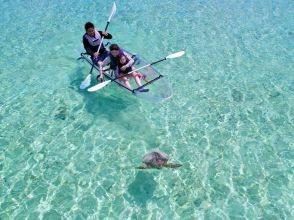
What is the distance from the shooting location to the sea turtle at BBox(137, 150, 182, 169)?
11141mm

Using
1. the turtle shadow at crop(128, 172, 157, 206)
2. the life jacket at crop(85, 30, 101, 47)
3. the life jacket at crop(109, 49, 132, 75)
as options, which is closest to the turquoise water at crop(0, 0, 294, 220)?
the turtle shadow at crop(128, 172, 157, 206)

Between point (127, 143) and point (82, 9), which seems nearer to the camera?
point (127, 143)

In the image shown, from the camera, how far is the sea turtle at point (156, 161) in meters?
11.1

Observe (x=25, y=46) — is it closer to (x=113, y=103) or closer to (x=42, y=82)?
(x=42, y=82)

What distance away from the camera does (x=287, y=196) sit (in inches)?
403

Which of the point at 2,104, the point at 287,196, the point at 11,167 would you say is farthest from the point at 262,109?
the point at 2,104

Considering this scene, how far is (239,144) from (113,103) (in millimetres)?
4798

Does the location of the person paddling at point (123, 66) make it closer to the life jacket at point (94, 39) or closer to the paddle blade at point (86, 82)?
the paddle blade at point (86, 82)

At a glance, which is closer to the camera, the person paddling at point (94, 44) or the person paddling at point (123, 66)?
the person paddling at point (123, 66)

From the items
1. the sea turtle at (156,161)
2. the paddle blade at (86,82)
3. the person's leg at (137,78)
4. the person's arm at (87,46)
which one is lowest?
the sea turtle at (156,161)

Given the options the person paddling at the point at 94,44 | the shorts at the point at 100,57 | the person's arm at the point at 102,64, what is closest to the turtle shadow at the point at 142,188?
the person's arm at the point at 102,64

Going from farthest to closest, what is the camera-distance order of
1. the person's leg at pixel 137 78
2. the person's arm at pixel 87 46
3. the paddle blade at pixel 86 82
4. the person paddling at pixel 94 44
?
the person's arm at pixel 87 46 < the person paddling at pixel 94 44 < the paddle blade at pixel 86 82 < the person's leg at pixel 137 78

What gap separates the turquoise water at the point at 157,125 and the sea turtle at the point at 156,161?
211 mm

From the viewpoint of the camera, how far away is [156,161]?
36.7ft
